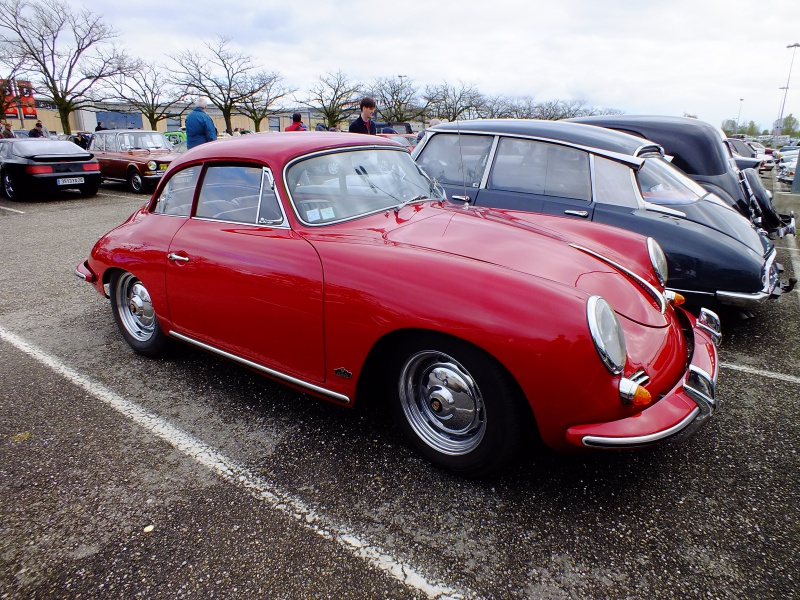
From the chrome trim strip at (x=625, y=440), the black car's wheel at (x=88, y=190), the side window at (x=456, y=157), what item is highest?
the side window at (x=456, y=157)

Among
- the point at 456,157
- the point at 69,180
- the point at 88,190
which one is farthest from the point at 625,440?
the point at 88,190

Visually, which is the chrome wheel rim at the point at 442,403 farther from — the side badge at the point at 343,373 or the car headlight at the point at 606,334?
the car headlight at the point at 606,334

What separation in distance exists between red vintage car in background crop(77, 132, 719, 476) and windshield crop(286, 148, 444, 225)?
1 centimetres

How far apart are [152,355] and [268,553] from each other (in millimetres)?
2128

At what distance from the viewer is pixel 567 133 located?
15.0 feet

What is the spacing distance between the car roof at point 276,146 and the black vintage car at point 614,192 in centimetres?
116

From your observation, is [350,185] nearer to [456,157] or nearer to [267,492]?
[267,492]

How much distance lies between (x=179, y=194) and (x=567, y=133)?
129 inches

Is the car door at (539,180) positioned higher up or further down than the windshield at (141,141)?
further down

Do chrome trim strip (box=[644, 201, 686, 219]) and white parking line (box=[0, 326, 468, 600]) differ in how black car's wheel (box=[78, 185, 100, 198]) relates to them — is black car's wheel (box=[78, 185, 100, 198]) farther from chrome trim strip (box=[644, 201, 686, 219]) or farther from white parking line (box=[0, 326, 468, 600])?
chrome trim strip (box=[644, 201, 686, 219])

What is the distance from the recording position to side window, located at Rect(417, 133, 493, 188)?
16.0 feet

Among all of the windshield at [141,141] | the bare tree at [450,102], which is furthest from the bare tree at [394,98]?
the windshield at [141,141]

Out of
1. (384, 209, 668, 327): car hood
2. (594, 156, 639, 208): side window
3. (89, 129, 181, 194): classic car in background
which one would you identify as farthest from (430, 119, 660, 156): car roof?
(89, 129, 181, 194): classic car in background

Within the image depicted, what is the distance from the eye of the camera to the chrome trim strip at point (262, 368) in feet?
8.23
